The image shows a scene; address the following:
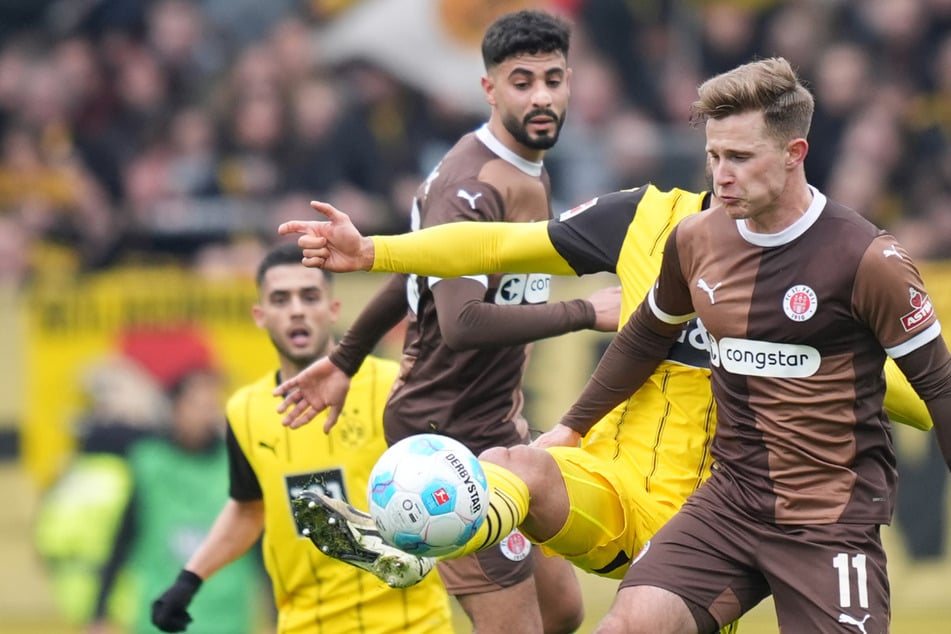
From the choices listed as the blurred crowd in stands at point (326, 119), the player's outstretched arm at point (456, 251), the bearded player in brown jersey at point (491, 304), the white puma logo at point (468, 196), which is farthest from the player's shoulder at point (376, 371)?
the blurred crowd in stands at point (326, 119)

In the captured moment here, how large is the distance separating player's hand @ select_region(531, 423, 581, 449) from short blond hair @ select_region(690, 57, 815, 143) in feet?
4.25

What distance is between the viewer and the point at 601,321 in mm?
6520

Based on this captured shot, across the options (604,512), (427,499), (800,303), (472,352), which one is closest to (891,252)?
(800,303)

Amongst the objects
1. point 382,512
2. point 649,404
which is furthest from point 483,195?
point 382,512

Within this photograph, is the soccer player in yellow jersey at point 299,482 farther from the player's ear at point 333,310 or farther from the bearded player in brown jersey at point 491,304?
the bearded player in brown jersey at point 491,304

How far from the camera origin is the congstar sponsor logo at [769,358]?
5473 millimetres

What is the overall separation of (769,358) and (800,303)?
0.71 ft

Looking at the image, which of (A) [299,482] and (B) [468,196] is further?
(A) [299,482]

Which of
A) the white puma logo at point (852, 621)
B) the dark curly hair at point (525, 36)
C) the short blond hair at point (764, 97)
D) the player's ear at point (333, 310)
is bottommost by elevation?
the white puma logo at point (852, 621)

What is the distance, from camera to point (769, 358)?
5.51m

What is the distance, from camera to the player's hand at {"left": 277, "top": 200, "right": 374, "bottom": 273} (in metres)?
5.61

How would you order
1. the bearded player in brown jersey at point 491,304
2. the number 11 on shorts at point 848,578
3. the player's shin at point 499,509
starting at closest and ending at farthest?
the player's shin at point 499,509 → the number 11 on shorts at point 848,578 → the bearded player in brown jersey at point 491,304

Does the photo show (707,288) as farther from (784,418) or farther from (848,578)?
(848,578)

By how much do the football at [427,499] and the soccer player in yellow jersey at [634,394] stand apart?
0.61m
